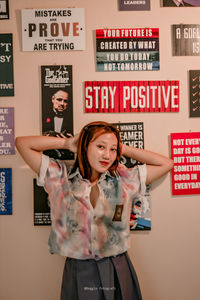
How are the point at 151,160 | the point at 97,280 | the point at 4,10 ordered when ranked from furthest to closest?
1. the point at 4,10
2. the point at 151,160
3. the point at 97,280

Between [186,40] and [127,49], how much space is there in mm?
330

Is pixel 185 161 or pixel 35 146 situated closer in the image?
pixel 35 146

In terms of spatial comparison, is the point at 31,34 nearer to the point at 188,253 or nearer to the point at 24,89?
the point at 24,89

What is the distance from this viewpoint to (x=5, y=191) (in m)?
1.45

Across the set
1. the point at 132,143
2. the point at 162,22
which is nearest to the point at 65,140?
the point at 132,143

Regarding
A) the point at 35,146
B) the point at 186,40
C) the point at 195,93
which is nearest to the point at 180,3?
the point at 186,40

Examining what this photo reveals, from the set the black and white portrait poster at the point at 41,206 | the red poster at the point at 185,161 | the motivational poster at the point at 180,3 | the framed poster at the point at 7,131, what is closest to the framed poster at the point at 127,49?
the motivational poster at the point at 180,3

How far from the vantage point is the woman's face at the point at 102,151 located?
122 cm

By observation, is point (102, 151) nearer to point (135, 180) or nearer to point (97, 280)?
point (135, 180)

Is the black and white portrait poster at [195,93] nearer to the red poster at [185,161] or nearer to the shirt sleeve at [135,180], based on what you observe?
the red poster at [185,161]

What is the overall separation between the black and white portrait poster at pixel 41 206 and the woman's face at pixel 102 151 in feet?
1.27

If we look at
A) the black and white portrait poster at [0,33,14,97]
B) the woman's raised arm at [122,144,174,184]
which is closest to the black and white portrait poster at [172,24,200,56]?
the woman's raised arm at [122,144,174,184]

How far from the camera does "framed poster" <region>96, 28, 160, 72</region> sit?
1424 mm

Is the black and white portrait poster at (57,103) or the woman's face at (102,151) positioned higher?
the black and white portrait poster at (57,103)
